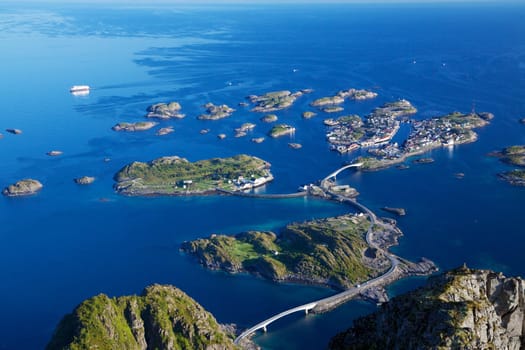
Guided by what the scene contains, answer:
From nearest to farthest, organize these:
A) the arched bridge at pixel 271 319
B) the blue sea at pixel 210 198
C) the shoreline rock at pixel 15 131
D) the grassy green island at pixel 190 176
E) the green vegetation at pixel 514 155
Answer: the arched bridge at pixel 271 319 < the blue sea at pixel 210 198 < the grassy green island at pixel 190 176 < the green vegetation at pixel 514 155 < the shoreline rock at pixel 15 131

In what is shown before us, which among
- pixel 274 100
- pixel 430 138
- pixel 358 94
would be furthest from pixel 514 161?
pixel 274 100

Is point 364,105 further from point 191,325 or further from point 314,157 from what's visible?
point 191,325

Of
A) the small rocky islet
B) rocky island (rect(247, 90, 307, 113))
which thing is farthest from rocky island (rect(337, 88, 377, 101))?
rocky island (rect(247, 90, 307, 113))

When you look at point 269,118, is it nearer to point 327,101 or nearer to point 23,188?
point 327,101

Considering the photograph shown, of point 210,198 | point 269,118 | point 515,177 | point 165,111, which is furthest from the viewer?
point 165,111

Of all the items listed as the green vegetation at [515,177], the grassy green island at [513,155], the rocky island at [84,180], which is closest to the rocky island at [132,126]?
the rocky island at [84,180]

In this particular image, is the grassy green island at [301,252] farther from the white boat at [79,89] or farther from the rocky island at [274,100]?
the white boat at [79,89]
